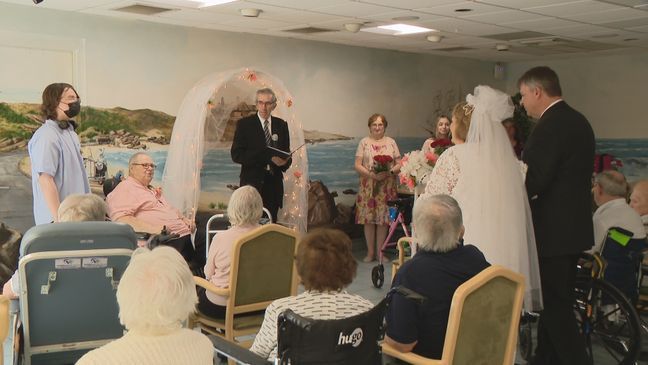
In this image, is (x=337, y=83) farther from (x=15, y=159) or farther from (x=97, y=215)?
(x=97, y=215)

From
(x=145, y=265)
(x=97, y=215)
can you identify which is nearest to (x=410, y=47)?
(x=97, y=215)

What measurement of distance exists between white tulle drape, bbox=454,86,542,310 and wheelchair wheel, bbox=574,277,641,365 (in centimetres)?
67

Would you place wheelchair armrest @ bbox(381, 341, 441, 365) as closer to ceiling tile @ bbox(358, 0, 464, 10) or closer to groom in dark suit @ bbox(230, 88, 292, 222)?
ceiling tile @ bbox(358, 0, 464, 10)

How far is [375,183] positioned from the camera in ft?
25.4

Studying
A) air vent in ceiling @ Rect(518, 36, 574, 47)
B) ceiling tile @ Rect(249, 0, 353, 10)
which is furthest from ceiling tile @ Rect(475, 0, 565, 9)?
air vent in ceiling @ Rect(518, 36, 574, 47)

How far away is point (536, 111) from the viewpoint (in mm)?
3754

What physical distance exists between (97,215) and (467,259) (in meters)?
1.87

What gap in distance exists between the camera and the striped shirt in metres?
2.41

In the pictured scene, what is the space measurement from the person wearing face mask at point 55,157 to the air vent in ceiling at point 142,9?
153 cm

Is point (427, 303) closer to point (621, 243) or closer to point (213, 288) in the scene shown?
point (213, 288)

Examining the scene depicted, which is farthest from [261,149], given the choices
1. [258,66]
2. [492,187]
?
[492,187]

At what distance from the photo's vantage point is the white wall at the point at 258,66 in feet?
20.2

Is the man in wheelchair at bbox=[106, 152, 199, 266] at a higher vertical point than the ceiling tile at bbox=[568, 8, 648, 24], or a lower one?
lower

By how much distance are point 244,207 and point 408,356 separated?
1.53 metres
